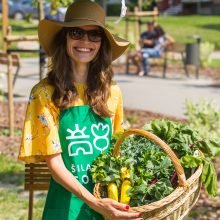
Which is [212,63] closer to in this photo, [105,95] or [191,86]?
[191,86]

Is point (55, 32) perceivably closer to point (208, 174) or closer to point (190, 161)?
point (190, 161)

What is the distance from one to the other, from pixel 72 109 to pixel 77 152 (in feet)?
0.62

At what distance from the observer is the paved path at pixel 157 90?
10.8m

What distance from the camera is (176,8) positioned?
5209 cm

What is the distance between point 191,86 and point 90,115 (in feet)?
34.9

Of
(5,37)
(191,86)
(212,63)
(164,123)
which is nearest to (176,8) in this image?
(212,63)

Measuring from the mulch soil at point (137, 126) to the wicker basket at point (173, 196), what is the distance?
2538 mm

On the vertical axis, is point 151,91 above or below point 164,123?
below

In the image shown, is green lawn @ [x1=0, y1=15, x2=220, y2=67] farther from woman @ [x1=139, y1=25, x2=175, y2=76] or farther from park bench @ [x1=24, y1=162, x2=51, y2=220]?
park bench @ [x1=24, y1=162, x2=51, y2=220]

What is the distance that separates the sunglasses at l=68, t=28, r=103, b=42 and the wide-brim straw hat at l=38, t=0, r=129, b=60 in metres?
0.04

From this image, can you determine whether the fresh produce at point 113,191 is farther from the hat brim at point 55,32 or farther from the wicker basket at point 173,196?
the hat brim at point 55,32

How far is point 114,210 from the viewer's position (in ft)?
8.68

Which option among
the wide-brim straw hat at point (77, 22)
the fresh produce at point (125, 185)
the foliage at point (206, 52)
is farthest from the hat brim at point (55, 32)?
the foliage at point (206, 52)

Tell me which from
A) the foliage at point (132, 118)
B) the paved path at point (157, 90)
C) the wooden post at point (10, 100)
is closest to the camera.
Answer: the wooden post at point (10, 100)
